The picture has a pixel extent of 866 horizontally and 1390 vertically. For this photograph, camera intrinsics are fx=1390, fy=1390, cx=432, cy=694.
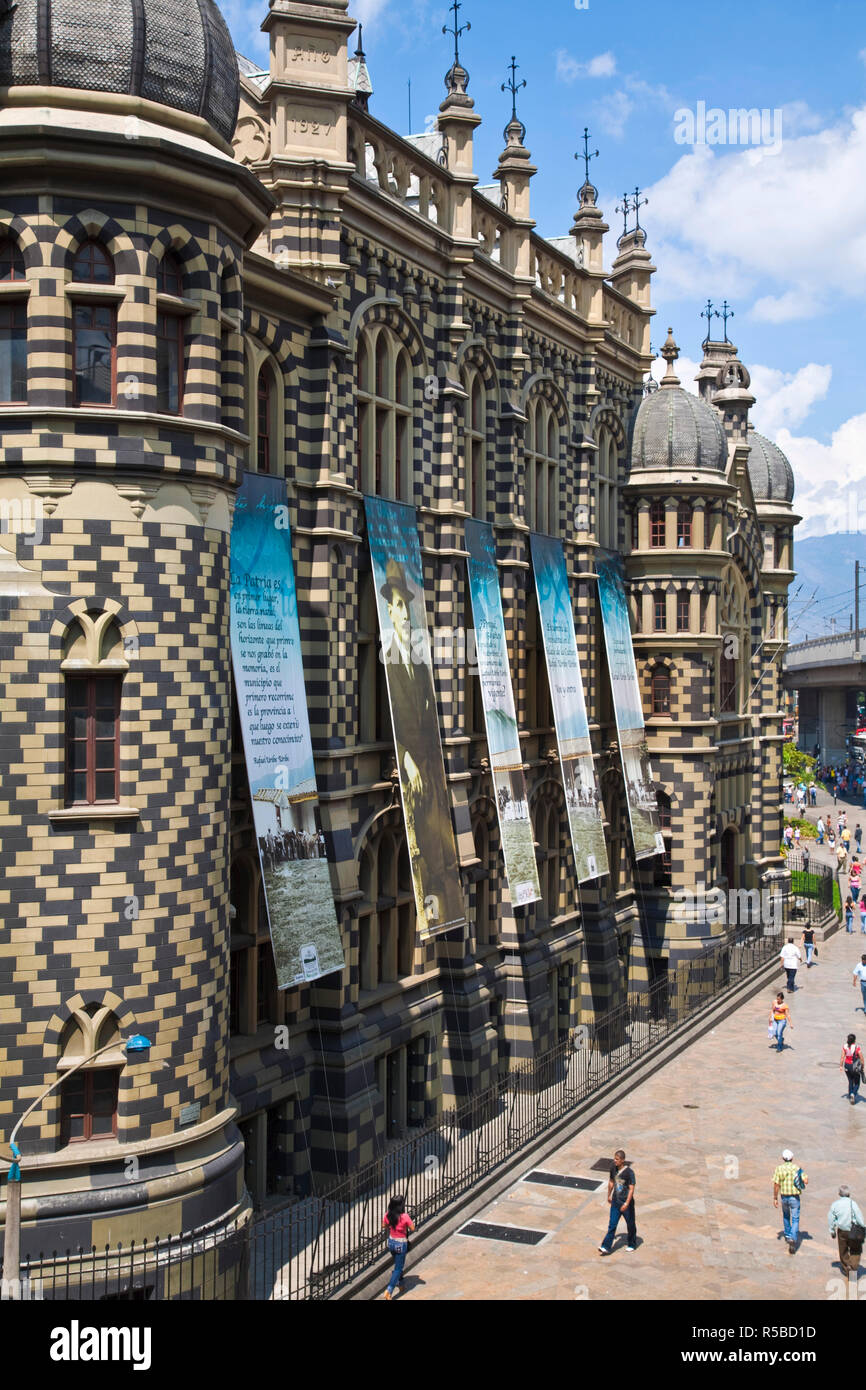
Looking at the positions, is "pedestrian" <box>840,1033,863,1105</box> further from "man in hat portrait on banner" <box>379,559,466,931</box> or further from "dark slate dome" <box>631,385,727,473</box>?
"dark slate dome" <box>631,385,727,473</box>

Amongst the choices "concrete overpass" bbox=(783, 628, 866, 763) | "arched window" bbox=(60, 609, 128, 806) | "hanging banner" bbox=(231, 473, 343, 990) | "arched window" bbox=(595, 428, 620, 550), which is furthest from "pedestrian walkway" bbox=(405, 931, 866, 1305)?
"concrete overpass" bbox=(783, 628, 866, 763)

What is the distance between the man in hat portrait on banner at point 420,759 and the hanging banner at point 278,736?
A: 3.67 m

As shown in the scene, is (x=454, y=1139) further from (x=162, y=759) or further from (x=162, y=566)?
(x=162, y=566)

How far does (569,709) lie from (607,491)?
10.4 metres

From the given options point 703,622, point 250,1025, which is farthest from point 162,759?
point 703,622

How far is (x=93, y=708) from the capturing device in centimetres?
1900

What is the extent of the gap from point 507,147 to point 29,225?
2122 cm

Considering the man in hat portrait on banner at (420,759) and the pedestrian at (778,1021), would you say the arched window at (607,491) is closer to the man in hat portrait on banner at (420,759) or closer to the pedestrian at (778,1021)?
the pedestrian at (778,1021)

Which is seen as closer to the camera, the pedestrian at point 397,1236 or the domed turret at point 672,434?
the pedestrian at point 397,1236

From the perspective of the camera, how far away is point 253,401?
2489 cm

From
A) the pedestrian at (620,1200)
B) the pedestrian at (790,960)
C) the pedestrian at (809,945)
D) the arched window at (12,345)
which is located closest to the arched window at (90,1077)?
the arched window at (12,345)

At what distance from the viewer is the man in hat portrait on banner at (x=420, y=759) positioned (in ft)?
92.9

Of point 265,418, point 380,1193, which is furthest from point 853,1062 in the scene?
point 265,418

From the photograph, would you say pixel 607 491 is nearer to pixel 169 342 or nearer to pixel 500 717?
pixel 500 717
